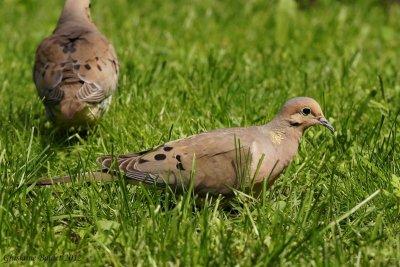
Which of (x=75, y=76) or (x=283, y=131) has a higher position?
(x=283, y=131)

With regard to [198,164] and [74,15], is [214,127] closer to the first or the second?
[198,164]

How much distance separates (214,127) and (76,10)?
203 centimetres

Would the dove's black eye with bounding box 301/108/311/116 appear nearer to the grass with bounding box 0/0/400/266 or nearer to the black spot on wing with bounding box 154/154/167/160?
the grass with bounding box 0/0/400/266

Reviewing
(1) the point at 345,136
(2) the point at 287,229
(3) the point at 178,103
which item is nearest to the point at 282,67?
(3) the point at 178,103

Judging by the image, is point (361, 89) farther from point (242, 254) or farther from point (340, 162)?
point (242, 254)

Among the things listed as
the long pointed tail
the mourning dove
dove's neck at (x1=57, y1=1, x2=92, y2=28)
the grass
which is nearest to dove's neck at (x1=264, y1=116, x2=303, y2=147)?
the grass

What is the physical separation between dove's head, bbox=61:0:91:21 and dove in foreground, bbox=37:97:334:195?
108 inches

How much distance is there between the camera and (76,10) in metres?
7.52

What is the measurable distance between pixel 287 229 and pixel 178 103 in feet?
8.64

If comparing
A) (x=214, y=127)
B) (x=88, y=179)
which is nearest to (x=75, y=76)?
(x=214, y=127)

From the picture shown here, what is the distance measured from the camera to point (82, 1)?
766 centimetres

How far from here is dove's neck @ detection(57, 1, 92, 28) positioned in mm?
7418

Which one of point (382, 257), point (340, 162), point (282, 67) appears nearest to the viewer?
point (382, 257)

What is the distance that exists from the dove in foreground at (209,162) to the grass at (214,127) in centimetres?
11
